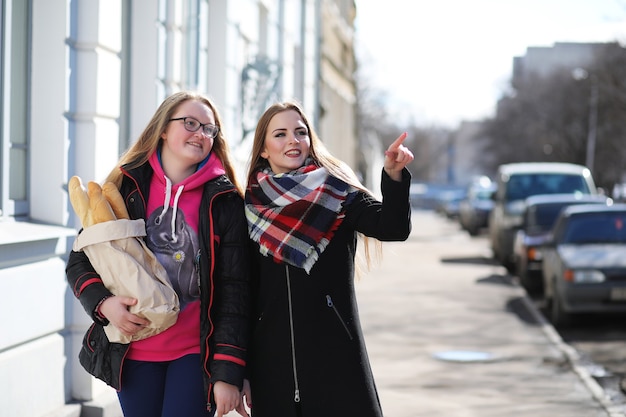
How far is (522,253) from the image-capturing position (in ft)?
60.2

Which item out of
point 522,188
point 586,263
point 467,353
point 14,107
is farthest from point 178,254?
point 522,188

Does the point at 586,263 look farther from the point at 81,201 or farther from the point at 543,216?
the point at 81,201

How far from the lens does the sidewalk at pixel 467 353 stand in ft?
27.6

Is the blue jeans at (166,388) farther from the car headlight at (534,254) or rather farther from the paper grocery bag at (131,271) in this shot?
the car headlight at (534,254)

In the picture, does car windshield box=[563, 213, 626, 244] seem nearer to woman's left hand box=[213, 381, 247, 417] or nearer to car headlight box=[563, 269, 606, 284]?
car headlight box=[563, 269, 606, 284]

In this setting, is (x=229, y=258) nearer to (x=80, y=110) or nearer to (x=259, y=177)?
(x=259, y=177)

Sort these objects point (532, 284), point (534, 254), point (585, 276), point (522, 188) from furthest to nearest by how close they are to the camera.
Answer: point (522, 188), point (532, 284), point (534, 254), point (585, 276)

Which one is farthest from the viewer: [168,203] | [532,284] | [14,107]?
[532,284]

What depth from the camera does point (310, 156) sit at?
409 centimetres

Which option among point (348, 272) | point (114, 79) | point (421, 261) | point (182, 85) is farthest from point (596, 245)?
point (421, 261)

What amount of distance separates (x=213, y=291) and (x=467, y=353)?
7.62 m

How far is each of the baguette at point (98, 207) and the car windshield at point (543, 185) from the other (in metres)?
18.9

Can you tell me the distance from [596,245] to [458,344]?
300 centimetres

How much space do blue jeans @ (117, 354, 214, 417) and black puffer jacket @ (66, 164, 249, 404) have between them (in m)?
0.07
